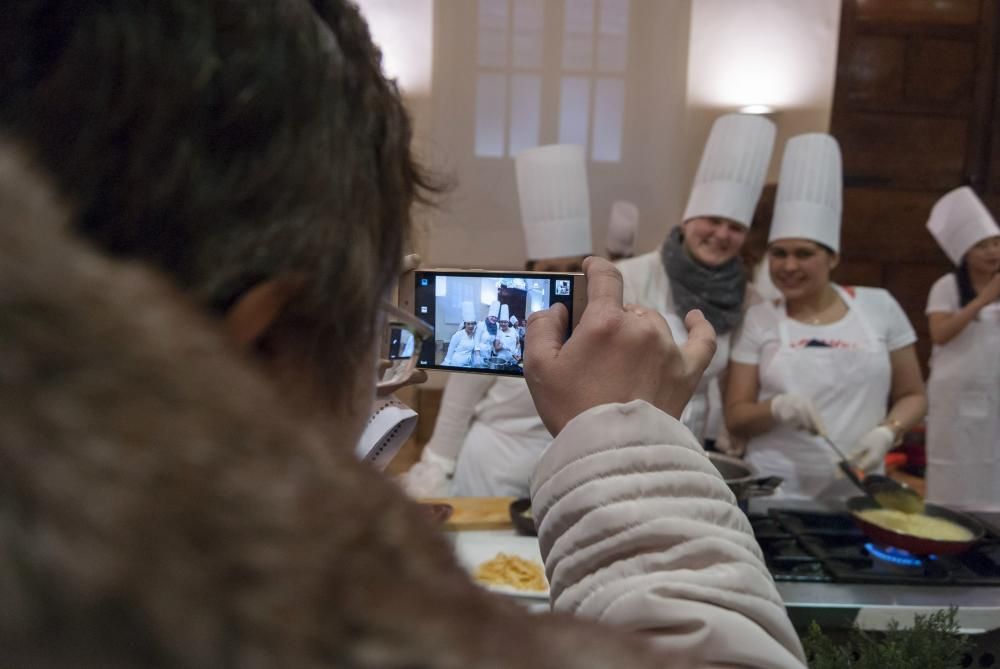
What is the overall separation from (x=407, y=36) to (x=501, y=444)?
269 cm

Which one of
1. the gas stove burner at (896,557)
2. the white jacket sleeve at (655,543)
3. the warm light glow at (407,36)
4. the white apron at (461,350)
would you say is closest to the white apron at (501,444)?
the gas stove burner at (896,557)

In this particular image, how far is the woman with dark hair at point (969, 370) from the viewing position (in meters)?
2.58

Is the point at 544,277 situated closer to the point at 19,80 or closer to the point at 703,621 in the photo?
the point at 703,621

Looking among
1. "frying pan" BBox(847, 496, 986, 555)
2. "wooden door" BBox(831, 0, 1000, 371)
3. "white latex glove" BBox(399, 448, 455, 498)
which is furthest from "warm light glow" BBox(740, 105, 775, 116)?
"frying pan" BBox(847, 496, 986, 555)

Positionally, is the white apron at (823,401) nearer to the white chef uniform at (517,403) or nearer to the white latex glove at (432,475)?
the white chef uniform at (517,403)

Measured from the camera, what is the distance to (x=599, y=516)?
476 mm

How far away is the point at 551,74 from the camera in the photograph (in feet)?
13.8

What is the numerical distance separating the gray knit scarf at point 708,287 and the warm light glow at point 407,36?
230cm

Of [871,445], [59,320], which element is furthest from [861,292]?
[59,320]

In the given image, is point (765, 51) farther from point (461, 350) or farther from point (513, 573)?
point (461, 350)

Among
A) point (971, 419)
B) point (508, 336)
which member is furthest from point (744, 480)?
point (971, 419)

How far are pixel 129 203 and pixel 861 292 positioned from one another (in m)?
2.12

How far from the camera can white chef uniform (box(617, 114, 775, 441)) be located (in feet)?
6.36

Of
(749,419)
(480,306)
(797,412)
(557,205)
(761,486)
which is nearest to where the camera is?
(480,306)
